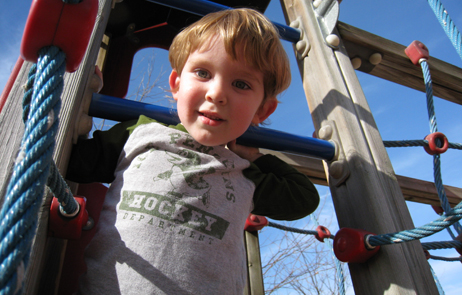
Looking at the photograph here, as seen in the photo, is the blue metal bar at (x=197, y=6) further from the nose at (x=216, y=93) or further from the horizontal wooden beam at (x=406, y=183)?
the horizontal wooden beam at (x=406, y=183)

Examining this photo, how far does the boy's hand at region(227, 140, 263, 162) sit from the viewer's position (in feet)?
3.05

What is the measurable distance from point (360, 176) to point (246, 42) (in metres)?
0.49

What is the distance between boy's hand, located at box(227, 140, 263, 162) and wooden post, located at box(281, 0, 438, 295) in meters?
0.26

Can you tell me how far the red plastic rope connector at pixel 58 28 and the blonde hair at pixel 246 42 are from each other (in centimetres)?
43

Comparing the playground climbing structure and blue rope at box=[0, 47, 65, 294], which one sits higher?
the playground climbing structure

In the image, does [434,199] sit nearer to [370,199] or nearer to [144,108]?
[370,199]

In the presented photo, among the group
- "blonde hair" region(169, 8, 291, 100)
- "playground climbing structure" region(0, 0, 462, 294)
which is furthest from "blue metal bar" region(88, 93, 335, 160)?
"blonde hair" region(169, 8, 291, 100)

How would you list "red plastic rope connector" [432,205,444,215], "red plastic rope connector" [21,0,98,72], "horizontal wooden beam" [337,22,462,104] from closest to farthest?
"red plastic rope connector" [21,0,98,72], "horizontal wooden beam" [337,22,462,104], "red plastic rope connector" [432,205,444,215]

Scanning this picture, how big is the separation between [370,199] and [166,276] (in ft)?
1.92

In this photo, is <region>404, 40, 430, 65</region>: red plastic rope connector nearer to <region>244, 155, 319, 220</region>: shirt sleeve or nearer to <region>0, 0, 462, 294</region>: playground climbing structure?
<region>0, 0, 462, 294</region>: playground climbing structure

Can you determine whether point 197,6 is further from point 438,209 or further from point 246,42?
point 438,209

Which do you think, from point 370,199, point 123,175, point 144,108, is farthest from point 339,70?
point 123,175

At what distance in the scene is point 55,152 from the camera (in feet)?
1.99

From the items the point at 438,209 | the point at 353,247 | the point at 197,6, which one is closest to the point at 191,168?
the point at 353,247
